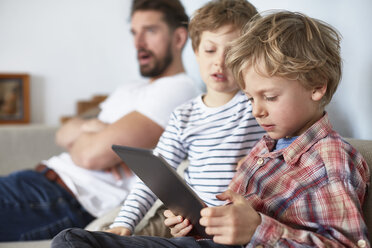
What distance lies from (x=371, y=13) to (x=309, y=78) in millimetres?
316

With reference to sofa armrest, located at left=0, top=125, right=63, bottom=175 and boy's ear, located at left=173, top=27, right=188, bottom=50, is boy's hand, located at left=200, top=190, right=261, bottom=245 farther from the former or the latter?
sofa armrest, located at left=0, top=125, right=63, bottom=175

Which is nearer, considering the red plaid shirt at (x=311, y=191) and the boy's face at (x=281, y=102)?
the red plaid shirt at (x=311, y=191)

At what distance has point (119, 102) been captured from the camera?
186cm

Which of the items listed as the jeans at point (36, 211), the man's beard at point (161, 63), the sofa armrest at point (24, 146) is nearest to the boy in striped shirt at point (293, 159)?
the jeans at point (36, 211)

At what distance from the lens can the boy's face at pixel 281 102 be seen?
35.0 inches

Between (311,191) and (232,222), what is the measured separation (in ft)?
0.55

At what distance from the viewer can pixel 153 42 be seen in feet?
6.11

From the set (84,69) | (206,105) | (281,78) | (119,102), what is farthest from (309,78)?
(84,69)

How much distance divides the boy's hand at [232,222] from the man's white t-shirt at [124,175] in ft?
2.67

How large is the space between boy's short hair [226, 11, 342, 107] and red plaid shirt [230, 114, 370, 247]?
0.32 feet

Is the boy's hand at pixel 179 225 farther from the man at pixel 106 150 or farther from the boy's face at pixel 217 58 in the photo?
the man at pixel 106 150

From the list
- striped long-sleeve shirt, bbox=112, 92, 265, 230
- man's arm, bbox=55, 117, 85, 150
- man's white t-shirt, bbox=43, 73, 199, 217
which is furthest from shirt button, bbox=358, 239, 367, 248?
man's arm, bbox=55, 117, 85, 150

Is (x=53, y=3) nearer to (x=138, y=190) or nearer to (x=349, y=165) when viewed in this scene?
(x=138, y=190)

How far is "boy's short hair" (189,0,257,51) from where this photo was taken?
1.17m
